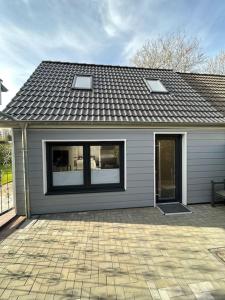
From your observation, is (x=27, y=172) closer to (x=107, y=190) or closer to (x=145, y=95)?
(x=107, y=190)

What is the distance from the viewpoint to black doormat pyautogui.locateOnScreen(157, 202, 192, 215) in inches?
229

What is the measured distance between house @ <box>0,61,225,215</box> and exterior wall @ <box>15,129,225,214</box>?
0.03 meters

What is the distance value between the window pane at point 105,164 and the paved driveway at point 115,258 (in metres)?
1.12

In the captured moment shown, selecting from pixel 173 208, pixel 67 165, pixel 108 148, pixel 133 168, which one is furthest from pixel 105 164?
pixel 173 208

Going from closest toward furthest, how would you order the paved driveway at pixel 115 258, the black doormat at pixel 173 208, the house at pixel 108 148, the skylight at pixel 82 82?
the paved driveway at pixel 115 258, the house at pixel 108 148, the black doormat at pixel 173 208, the skylight at pixel 82 82

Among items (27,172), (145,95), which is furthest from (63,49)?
(27,172)

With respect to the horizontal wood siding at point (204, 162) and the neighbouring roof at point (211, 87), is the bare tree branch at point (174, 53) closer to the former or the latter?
the neighbouring roof at point (211, 87)

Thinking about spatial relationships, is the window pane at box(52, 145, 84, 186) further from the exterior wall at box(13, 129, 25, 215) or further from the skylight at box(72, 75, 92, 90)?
the skylight at box(72, 75, 92, 90)

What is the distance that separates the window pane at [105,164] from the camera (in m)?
6.16

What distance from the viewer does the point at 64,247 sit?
3975mm

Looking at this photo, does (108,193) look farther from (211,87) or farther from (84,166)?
(211,87)

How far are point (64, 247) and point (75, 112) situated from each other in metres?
3.51

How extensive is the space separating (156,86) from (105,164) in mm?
3778

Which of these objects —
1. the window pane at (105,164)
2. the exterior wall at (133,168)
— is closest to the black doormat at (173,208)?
the exterior wall at (133,168)
